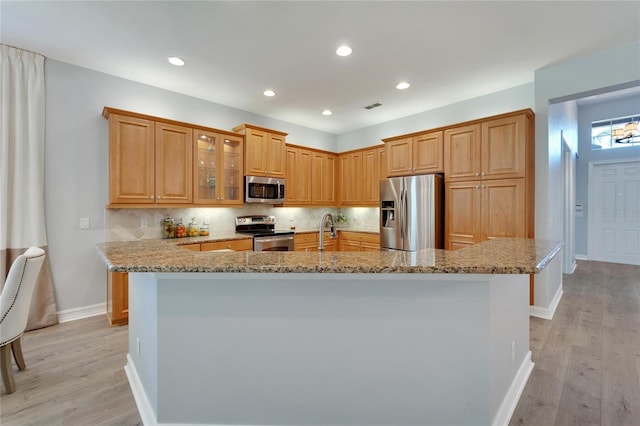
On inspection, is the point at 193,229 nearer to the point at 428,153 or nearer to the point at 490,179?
the point at 428,153

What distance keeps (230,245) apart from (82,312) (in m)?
1.79

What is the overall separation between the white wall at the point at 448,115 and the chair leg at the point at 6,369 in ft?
17.6

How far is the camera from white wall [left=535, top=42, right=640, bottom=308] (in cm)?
295

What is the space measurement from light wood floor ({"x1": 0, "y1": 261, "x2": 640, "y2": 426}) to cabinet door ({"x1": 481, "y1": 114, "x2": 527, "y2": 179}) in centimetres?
177

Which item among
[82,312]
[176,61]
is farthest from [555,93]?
[82,312]

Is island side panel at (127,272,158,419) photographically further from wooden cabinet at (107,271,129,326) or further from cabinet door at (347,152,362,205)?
cabinet door at (347,152,362,205)

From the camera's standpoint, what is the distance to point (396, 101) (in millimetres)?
4414

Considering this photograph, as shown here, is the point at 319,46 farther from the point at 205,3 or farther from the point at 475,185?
the point at 475,185

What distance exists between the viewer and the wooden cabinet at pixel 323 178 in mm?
5539

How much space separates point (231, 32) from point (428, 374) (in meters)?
3.07

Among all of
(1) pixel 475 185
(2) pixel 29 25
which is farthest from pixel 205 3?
(1) pixel 475 185

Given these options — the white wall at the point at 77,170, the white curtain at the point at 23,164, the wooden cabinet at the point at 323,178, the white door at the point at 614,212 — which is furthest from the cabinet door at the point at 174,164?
the white door at the point at 614,212

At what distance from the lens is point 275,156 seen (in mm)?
4824

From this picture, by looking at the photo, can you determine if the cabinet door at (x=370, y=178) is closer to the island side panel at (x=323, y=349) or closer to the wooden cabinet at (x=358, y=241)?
the wooden cabinet at (x=358, y=241)
